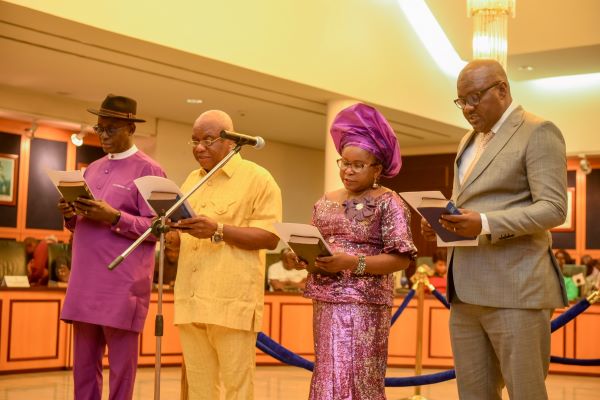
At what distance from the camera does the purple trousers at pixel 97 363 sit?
398cm

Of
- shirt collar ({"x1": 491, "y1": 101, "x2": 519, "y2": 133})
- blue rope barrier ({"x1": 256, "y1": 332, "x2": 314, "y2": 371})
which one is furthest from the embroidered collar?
blue rope barrier ({"x1": 256, "y1": 332, "x2": 314, "y2": 371})

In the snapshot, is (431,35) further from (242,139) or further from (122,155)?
(242,139)

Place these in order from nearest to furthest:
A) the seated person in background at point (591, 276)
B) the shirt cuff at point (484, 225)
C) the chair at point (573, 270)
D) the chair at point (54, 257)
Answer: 1. the shirt cuff at point (484, 225)
2. the chair at point (54, 257)
3. the seated person in background at point (591, 276)
4. the chair at point (573, 270)

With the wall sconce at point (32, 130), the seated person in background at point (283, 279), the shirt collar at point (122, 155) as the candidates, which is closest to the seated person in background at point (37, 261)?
the wall sconce at point (32, 130)

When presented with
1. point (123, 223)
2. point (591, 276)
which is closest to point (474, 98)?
point (123, 223)

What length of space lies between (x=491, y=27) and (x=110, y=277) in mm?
5384

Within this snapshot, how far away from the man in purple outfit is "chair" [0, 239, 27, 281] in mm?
6023

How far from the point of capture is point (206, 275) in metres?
3.87

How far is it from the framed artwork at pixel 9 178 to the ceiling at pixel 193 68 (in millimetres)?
1395

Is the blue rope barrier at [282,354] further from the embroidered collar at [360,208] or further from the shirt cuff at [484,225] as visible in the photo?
the shirt cuff at [484,225]

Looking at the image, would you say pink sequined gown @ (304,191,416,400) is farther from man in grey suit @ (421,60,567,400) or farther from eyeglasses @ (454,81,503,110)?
eyeglasses @ (454,81,503,110)

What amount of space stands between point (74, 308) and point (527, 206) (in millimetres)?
2044

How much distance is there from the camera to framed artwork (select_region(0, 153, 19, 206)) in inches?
544

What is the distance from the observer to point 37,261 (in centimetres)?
1084
